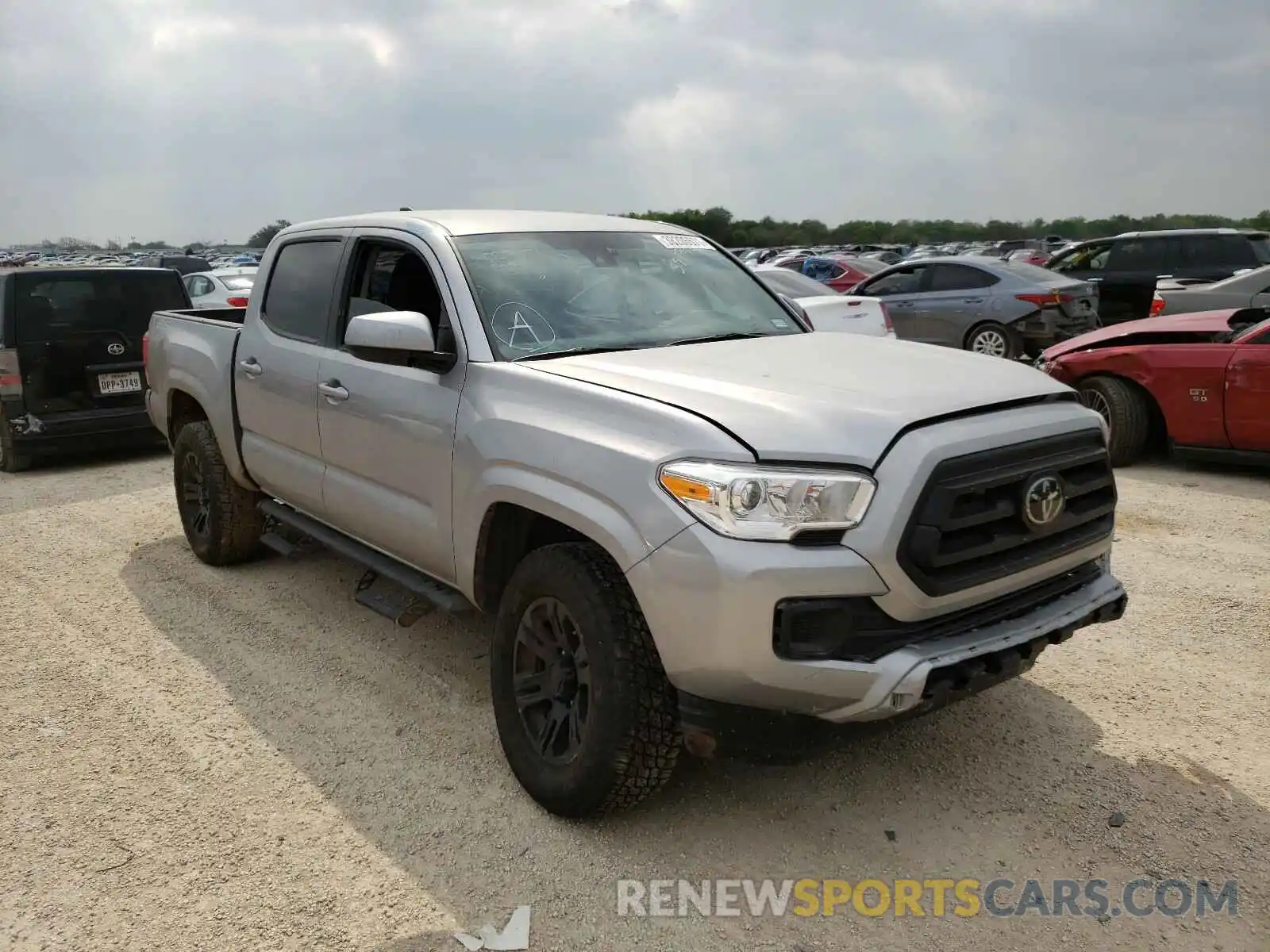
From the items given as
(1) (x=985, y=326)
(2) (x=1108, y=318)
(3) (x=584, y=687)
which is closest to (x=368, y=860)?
(3) (x=584, y=687)

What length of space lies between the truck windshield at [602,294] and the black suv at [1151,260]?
1095 cm

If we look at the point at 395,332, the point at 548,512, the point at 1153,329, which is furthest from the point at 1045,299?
the point at 548,512

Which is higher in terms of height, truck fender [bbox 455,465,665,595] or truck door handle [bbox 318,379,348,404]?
truck door handle [bbox 318,379,348,404]

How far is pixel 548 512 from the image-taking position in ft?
10.1

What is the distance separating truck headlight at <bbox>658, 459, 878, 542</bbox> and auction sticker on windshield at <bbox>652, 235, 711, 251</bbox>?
2.06m

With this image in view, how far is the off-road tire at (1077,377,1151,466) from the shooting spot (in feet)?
24.7

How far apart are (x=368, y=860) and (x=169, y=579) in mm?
3256

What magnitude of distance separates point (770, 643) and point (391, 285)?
99.3 inches

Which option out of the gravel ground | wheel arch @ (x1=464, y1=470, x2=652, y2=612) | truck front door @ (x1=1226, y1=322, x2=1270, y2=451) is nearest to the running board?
wheel arch @ (x1=464, y1=470, x2=652, y2=612)

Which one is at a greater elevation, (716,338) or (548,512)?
(716,338)

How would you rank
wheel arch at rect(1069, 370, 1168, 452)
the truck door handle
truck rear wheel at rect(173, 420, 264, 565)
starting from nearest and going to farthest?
the truck door handle
truck rear wheel at rect(173, 420, 264, 565)
wheel arch at rect(1069, 370, 1168, 452)

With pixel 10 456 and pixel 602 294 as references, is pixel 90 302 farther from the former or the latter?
pixel 602 294

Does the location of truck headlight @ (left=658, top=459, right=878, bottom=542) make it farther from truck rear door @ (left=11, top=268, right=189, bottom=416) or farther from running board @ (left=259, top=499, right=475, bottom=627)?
truck rear door @ (left=11, top=268, right=189, bottom=416)

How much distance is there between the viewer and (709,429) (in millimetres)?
2729
